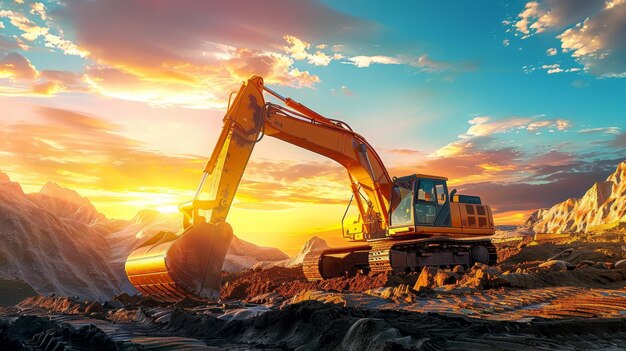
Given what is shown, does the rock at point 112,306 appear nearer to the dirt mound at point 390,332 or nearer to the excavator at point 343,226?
the excavator at point 343,226

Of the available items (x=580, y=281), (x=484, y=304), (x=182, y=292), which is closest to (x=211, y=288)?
(x=182, y=292)

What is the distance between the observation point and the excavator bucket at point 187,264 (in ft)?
36.0

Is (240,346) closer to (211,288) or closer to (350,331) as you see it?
(350,331)

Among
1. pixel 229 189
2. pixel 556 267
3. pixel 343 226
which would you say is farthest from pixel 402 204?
pixel 229 189

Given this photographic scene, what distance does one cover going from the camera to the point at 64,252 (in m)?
37.6

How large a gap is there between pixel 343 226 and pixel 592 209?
6902 cm

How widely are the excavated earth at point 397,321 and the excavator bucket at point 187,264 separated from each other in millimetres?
623

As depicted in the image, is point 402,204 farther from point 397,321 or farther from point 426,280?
point 397,321

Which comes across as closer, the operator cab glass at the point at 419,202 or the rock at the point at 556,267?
the rock at the point at 556,267

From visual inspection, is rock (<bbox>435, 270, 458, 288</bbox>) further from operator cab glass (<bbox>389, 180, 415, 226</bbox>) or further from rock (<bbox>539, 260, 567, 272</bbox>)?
rock (<bbox>539, 260, 567, 272</bbox>)

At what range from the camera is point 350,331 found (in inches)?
219

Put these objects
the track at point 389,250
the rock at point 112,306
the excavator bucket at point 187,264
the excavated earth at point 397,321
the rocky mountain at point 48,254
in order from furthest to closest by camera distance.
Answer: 1. the rocky mountain at point 48,254
2. the track at point 389,250
3. the rock at point 112,306
4. the excavator bucket at point 187,264
5. the excavated earth at point 397,321

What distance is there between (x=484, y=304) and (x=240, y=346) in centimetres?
478

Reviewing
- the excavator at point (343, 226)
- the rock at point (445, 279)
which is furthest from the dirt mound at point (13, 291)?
the rock at point (445, 279)
